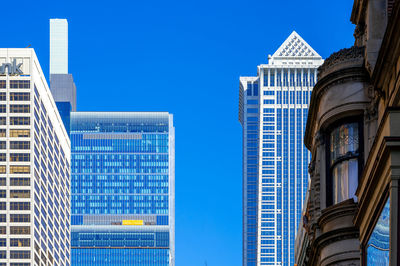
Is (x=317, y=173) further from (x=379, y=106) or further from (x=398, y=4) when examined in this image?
(x=398, y=4)

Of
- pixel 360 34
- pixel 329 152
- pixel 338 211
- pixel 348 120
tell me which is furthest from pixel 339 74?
pixel 338 211

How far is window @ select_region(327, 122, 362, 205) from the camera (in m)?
36.8

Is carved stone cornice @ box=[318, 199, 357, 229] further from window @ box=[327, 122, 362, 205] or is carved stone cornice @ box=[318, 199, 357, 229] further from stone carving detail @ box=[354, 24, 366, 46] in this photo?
stone carving detail @ box=[354, 24, 366, 46]

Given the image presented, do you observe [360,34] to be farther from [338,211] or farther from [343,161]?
[338,211]

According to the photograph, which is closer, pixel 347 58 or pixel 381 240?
pixel 381 240

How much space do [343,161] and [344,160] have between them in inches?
4.0

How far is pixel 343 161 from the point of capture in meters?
37.7

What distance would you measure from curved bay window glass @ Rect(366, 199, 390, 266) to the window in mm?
11719

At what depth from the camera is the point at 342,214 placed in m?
36.4

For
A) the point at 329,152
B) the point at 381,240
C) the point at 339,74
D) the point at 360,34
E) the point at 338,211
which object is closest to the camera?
the point at 381,240

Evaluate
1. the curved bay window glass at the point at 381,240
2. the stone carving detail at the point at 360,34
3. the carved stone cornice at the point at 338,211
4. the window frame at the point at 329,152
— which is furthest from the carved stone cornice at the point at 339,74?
the curved bay window glass at the point at 381,240

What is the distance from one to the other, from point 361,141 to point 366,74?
240 centimetres

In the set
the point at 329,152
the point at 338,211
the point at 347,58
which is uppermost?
the point at 347,58

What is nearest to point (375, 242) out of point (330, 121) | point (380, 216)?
point (380, 216)
